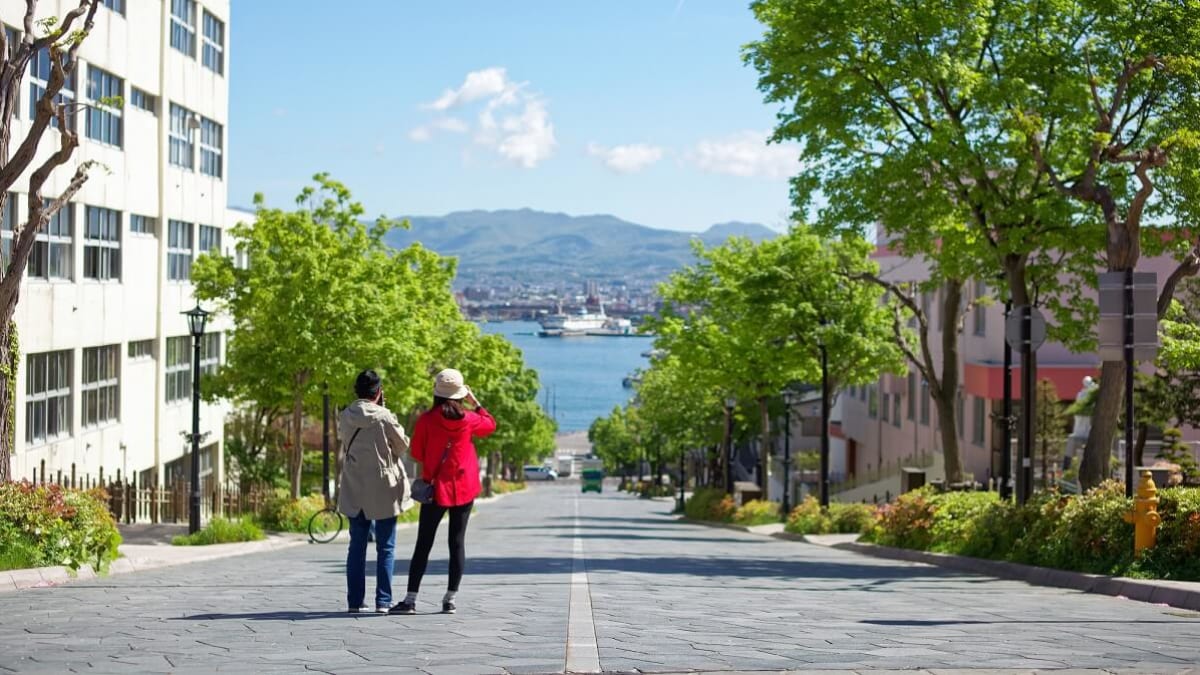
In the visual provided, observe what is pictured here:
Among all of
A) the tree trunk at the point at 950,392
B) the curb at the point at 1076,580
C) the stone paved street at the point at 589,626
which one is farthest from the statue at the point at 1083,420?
the stone paved street at the point at 589,626

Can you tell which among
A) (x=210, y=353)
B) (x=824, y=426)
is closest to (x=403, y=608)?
(x=824, y=426)

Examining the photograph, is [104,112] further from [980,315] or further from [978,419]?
[978,419]

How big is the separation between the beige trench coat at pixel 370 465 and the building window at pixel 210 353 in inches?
1512

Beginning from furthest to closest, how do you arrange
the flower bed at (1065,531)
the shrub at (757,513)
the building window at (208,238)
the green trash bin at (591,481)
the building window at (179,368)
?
the green trash bin at (591,481), the building window at (208,238), the building window at (179,368), the shrub at (757,513), the flower bed at (1065,531)

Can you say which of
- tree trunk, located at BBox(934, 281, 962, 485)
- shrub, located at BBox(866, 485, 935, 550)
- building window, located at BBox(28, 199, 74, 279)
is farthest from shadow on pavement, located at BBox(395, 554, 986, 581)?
building window, located at BBox(28, 199, 74, 279)

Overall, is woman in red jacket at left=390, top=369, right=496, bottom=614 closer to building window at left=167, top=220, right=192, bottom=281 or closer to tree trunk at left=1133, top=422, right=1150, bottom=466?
tree trunk at left=1133, top=422, right=1150, bottom=466

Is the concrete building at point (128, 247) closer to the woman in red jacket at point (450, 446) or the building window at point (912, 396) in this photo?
the woman in red jacket at point (450, 446)

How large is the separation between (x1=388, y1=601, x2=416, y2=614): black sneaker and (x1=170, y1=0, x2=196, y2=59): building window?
34.1 metres

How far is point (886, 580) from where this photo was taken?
60.8 feet

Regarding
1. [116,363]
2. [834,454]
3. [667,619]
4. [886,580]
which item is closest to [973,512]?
[886,580]

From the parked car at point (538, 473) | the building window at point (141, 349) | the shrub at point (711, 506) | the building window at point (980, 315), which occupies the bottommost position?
the parked car at point (538, 473)

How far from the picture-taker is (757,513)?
150ft

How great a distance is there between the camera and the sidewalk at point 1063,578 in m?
14.5

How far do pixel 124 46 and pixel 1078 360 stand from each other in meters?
30.1
